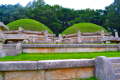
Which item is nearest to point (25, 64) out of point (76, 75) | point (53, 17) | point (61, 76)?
point (61, 76)

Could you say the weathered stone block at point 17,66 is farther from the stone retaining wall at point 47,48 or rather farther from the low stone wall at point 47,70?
the stone retaining wall at point 47,48

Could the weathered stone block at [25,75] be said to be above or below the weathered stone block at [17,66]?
below

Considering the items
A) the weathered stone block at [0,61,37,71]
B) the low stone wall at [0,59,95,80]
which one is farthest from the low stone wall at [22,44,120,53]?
the weathered stone block at [0,61,37,71]

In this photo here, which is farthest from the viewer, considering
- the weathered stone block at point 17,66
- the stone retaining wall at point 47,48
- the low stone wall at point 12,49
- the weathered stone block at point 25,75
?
the stone retaining wall at point 47,48

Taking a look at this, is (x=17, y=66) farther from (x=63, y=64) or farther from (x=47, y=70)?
(x=63, y=64)

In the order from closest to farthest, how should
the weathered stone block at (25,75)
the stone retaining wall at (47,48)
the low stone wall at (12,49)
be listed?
the weathered stone block at (25,75)
the low stone wall at (12,49)
the stone retaining wall at (47,48)

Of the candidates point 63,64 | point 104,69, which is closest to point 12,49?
point 63,64

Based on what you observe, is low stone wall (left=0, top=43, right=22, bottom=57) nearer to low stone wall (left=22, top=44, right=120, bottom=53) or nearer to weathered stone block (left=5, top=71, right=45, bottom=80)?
low stone wall (left=22, top=44, right=120, bottom=53)

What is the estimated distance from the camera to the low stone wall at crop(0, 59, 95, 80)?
352cm

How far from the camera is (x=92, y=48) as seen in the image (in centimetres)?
1036

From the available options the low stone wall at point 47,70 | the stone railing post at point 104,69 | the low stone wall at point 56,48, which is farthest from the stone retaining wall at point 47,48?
the stone railing post at point 104,69

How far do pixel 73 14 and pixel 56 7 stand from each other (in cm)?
572

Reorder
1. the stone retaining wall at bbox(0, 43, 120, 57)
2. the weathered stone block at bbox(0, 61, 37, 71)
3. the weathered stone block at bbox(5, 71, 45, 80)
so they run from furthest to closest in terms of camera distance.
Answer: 1. the stone retaining wall at bbox(0, 43, 120, 57)
2. the weathered stone block at bbox(5, 71, 45, 80)
3. the weathered stone block at bbox(0, 61, 37, 71)

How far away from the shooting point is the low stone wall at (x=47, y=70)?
139 inches
